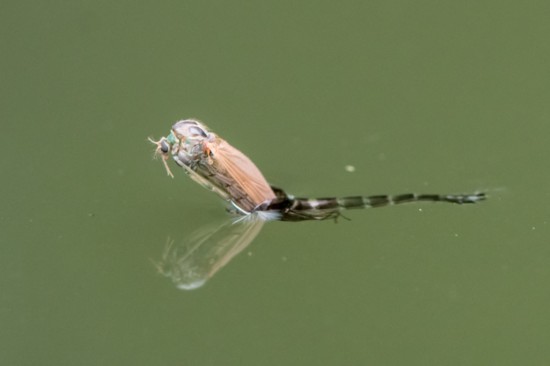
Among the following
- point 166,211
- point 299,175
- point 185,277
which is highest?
point 299,175

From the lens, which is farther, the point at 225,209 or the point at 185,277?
the point at 225,209

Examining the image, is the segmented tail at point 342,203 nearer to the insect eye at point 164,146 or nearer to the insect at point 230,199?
the insect at point 230,199

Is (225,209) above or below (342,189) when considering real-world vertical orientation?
below

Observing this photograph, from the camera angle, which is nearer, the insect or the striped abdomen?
the insect

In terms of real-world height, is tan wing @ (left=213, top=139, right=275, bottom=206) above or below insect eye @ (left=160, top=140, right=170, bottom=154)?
above

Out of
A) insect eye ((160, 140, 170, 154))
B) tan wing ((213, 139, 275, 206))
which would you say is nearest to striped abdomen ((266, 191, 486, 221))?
tan wing ((213, 139, 275, 206))

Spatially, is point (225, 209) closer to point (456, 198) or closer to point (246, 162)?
point (246, 162)

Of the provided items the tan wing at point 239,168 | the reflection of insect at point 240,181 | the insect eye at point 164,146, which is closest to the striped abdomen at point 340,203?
the reflection of insect at point 240,181

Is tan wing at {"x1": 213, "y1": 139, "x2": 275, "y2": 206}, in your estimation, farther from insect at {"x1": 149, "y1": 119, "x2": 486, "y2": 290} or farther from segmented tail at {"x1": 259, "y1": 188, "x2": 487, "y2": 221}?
segmented tail at {"x1": 259, "y1": 188, "x2": 487, "y2": 221}

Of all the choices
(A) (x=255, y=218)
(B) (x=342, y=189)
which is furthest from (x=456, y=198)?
(A) (x=255, y=218)
